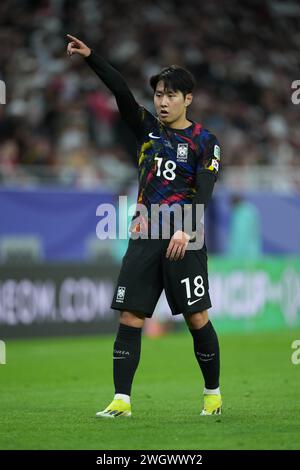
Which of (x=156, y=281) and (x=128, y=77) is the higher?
(x=128, y=77)

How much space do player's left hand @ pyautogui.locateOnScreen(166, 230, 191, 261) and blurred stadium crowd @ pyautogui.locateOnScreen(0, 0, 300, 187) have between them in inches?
375

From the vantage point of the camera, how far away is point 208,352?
7.77 m

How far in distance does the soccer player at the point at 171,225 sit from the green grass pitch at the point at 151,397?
60 centimetres

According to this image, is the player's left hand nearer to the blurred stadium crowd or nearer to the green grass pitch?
the green grass pitch

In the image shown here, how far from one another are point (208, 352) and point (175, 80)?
2008mm

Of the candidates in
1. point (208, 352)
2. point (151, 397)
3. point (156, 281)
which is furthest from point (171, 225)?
point (151, 397)

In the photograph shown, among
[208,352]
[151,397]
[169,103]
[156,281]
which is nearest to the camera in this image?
[169,103]

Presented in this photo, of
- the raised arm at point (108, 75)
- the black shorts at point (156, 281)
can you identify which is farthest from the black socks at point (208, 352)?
the raised arm at point (108, 75)

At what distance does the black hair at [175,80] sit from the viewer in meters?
7.55

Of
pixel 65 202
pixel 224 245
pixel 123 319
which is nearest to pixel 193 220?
pixel 123 319

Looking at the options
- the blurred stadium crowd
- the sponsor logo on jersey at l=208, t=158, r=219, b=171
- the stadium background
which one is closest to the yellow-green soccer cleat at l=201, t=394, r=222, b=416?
the sponsor logo on jersey at l=208, t=158, r=219, b=171

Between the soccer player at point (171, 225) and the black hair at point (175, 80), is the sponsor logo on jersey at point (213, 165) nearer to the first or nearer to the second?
the soccer player at point (171, 225)

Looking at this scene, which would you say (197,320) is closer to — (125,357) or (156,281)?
(156,281)
